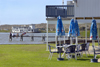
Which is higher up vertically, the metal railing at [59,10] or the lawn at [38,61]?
the metal railing at [59,10]

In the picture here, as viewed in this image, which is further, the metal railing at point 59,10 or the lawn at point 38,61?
the metal railing at point 59,10

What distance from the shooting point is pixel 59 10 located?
20906 mm

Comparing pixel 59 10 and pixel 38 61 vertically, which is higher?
pixel 59 10

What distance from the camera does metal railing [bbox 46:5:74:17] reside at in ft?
68.2

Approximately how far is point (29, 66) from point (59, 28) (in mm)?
4426

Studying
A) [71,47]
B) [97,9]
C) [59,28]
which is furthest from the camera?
[97,9]

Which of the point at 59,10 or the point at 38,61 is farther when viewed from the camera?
the point at 59,10

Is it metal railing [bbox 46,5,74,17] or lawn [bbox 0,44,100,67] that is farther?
metal railing [bbox 46,5,74,17]

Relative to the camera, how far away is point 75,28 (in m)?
16.4

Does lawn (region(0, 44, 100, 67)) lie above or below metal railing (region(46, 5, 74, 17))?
below

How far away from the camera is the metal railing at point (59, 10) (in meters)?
20.8

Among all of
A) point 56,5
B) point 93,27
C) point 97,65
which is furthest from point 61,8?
point 97,65

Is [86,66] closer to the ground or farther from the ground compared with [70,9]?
closer to the ground

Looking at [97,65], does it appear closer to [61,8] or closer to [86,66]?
[86,66]
